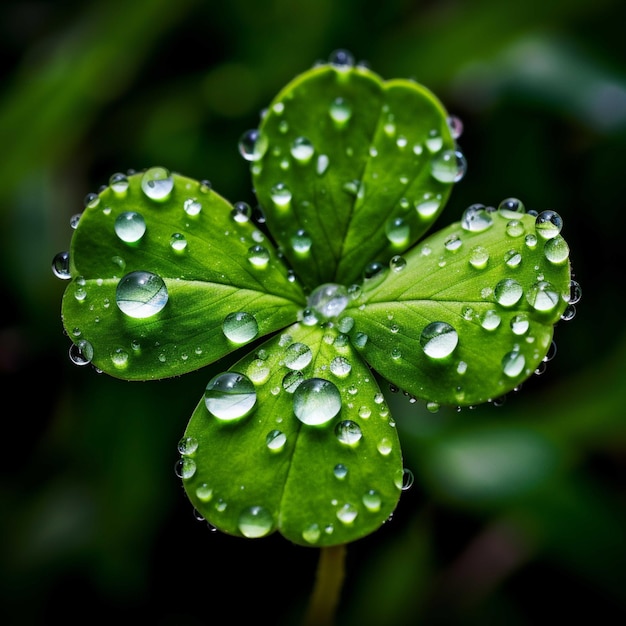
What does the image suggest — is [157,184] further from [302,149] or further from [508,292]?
[508,292]

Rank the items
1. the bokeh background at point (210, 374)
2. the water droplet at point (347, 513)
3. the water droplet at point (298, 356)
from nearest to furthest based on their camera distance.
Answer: the water droplet at point (347, 513) < the water droplet at point (298, 356) < the bokeh background at point (210, 374)

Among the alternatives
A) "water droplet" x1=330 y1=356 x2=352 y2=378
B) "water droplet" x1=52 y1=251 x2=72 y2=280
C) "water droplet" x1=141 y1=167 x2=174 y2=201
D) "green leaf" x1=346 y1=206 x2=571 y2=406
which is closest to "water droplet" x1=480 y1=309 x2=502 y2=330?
"green leaf" x1=346 y1=206 x2=571 y2=406

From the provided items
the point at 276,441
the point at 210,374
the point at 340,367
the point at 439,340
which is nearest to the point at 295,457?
the point at 276,441

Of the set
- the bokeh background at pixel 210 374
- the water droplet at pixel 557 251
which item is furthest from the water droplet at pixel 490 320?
the bokeh background at pixel 210 374

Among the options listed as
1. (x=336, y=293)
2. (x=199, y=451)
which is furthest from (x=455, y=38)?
(x=199, y=451)

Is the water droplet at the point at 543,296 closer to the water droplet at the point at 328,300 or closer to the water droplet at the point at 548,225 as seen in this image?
the water droplet at the point at 548,225

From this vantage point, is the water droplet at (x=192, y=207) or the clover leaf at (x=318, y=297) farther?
the water droplet at (x=192, y=207)
